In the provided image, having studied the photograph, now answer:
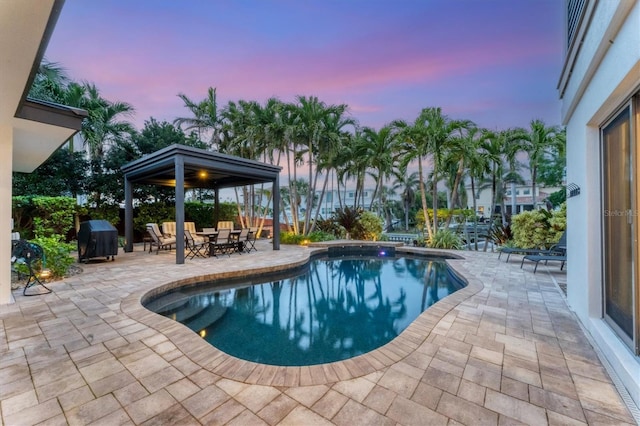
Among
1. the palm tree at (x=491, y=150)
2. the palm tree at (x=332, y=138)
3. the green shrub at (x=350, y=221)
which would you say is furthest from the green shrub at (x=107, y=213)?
the palm tree at (x=491, y=150)

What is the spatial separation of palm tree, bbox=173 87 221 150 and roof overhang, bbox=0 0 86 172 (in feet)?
31.3

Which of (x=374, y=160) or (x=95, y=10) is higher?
(x=95, y=10)

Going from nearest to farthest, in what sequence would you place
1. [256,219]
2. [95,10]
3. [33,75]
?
1. [33,75]
2. [95,10]
3. [256,219]

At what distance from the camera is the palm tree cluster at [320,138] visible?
37.3 feet

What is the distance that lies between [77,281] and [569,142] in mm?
9437

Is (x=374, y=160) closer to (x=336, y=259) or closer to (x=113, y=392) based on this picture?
(x=336, y=259)

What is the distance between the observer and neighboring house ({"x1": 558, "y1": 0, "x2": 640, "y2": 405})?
2.27 m

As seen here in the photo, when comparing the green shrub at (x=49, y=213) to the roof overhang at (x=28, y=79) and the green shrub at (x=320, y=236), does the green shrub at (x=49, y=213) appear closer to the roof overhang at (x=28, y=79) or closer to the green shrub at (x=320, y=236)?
the roof overhang at (x=28, y=79)

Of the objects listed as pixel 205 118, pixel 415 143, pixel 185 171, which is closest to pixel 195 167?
pixel 185 171

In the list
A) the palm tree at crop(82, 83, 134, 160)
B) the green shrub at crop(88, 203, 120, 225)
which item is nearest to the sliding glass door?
the palm tree at crop(82, 83, 134, 160)

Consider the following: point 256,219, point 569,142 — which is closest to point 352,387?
point 569,142

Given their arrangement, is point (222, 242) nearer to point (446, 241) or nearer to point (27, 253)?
point (27, 253)

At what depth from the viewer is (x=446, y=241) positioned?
11.4m

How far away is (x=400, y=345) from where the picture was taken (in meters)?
2.97
